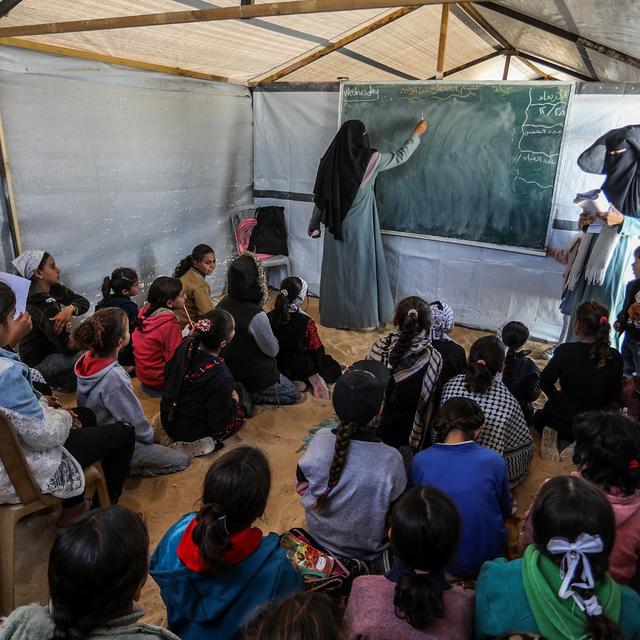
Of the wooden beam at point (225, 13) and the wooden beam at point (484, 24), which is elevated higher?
the wooden beam at point (484, 24)

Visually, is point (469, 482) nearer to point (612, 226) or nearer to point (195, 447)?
point (195, 447)

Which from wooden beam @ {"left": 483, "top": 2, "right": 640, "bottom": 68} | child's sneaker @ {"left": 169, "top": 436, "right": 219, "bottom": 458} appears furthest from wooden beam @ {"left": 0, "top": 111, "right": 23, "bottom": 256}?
wooden beam @ {"left": 483, "top": 2, "right": 640, "bottom": 68}

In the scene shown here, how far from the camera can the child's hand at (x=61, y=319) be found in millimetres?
3062

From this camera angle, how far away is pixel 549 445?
9.26ft

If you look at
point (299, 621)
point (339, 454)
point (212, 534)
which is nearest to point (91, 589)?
point (212, 534)

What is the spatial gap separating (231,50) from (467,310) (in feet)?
9.58

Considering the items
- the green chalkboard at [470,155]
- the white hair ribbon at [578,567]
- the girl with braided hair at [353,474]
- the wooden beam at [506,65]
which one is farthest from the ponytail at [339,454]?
the wooden beam at [506,65]

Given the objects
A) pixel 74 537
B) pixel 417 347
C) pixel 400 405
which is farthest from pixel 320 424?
pixel 74 537

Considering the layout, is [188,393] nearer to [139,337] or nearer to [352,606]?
[139,337]

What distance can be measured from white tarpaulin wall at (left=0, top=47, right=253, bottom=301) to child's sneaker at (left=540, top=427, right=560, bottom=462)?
3421 millimetres

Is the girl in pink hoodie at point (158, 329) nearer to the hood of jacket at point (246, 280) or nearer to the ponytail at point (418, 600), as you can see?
the hood of jacket at point (246, 280)

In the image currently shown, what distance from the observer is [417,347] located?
7.63 feet

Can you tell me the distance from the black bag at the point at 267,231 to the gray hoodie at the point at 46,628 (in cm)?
444

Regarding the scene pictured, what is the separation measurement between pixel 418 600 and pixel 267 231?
4.52m
